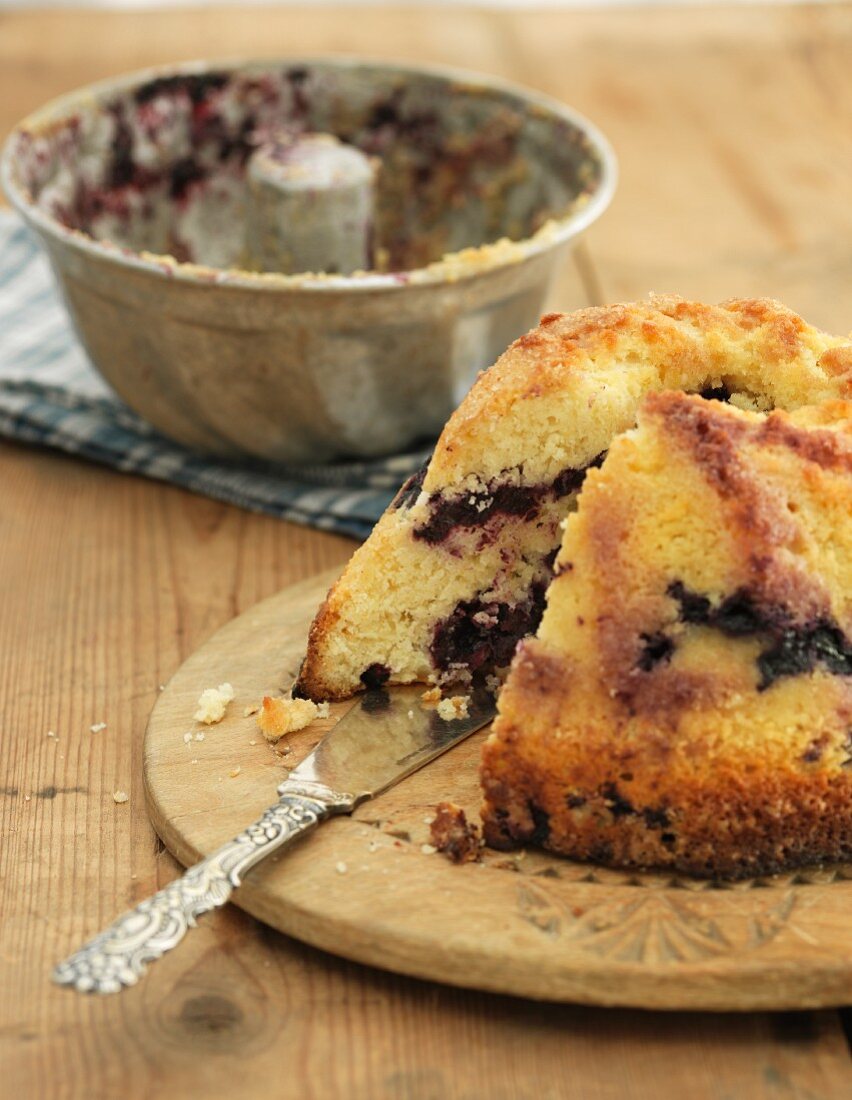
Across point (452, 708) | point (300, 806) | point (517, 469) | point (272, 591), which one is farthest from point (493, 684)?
point (272, 591)

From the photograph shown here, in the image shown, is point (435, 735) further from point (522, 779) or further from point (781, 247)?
point (781, 247)

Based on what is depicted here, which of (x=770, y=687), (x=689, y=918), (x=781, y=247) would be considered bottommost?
(x=781, y=247)

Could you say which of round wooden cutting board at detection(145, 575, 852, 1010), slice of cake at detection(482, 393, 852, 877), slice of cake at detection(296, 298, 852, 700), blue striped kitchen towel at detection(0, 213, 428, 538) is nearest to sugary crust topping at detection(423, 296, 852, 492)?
slice of cake at detection(296, 298, 852, 700)

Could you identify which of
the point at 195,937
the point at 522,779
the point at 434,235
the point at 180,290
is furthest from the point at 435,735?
the point at 434,235

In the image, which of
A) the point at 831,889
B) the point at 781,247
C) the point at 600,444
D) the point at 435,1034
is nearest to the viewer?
the point at 435,1034

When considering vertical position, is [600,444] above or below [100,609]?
above
